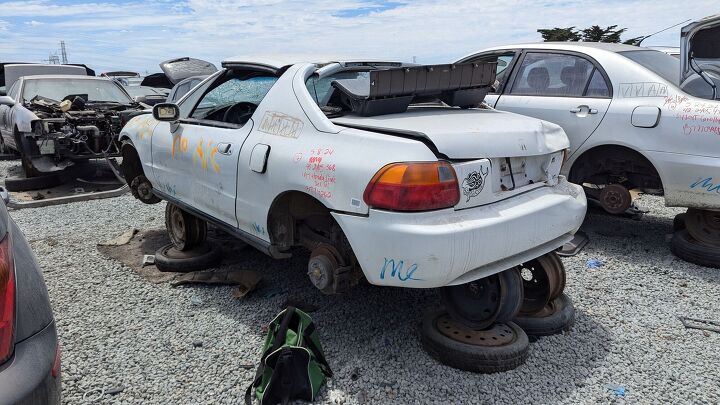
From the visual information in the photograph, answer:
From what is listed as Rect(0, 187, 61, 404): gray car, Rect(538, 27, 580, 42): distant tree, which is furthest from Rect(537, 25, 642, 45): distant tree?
Rect(0, 187, 61, 404): gray car

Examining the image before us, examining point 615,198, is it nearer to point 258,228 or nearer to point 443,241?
point 443,241

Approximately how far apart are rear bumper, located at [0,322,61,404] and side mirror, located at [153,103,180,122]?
8.08 feet

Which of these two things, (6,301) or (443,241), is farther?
(443,241)

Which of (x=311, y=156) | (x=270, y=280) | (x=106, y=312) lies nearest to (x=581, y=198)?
(x=311, y=156)

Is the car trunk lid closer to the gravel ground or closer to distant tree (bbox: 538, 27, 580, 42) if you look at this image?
the gravel ground

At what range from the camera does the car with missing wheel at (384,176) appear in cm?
248

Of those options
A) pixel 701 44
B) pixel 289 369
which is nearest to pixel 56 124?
pixel 289 369

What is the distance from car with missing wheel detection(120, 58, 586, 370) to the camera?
2.48 m

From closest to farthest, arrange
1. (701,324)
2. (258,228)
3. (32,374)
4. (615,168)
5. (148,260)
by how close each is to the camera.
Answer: (32,374), (258,228), (701,324), (148,260), (615,168)

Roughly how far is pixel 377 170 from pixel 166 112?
218cm

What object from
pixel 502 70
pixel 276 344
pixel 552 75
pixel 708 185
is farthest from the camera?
pixel 502 70

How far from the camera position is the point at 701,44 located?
15.1 ft

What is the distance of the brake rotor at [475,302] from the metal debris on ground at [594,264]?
1.93m

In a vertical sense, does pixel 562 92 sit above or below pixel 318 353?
above
